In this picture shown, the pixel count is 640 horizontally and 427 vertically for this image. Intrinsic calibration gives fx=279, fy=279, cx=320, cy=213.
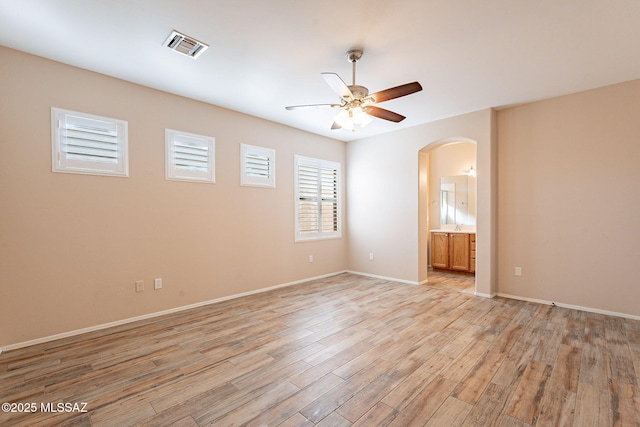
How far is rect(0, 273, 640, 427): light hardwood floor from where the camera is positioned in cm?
183

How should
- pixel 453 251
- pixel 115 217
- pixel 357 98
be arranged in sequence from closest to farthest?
pixel 357 98
pixel 115 217
pixel 453 251

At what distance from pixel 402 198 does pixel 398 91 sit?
3035 millimetres

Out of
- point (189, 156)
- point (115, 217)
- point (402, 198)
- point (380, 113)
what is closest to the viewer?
point (380, 113)

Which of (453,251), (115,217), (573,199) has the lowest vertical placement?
(453,251)

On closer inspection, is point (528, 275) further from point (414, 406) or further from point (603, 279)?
point (414, 406)

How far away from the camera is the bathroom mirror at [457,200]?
6.26 metres

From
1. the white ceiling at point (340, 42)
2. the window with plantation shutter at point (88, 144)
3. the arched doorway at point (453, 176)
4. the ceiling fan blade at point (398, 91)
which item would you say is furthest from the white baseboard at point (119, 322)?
the arched doorway at point (453, 176)

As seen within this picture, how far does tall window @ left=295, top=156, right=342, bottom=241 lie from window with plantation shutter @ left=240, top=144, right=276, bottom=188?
570 mm

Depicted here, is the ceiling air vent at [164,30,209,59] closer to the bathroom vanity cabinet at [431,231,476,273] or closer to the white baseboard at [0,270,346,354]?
the white baseboard at [0,270,346,354]

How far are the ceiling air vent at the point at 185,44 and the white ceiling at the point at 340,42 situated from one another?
0.06 metres

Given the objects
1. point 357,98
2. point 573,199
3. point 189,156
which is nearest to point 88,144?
point 189,156

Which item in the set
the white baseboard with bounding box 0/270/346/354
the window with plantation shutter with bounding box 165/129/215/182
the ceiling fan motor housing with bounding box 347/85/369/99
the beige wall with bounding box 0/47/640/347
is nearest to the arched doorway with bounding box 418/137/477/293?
the beige wall with bounding box 0/47/640/347

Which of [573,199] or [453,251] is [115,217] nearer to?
[573,199]

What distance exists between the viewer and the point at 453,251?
6.02 meters
